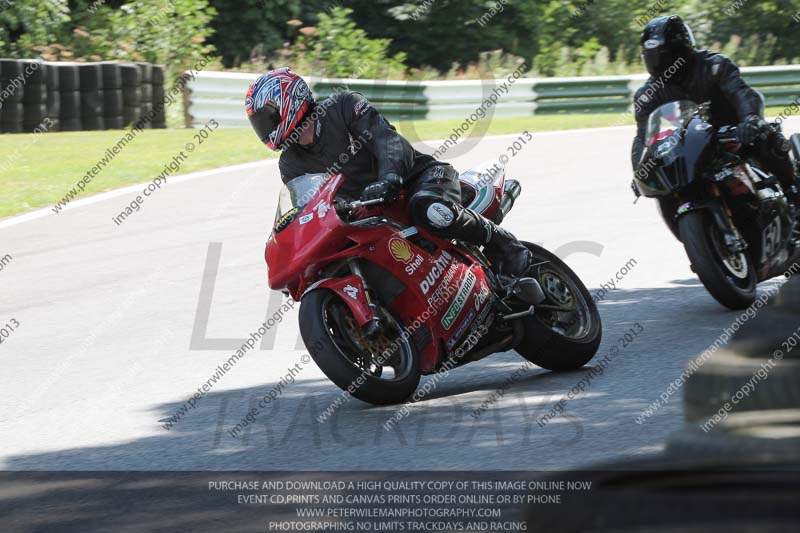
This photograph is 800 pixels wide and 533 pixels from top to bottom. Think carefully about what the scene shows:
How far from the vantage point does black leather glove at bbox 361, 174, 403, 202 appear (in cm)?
609

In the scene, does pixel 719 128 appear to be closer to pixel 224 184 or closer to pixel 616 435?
pixel 616 435

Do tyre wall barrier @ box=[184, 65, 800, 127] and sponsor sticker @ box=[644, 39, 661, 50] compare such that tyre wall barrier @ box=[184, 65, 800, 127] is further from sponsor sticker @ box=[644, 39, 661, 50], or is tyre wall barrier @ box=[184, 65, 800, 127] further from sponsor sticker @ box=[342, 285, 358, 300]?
sponsor sticker @ box=[342, 285, 358, 300]

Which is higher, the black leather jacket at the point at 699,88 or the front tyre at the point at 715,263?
the black leather jacket at the point at 699,88

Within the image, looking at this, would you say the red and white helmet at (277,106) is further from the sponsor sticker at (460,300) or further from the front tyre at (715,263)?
the front tyre at (715,263)

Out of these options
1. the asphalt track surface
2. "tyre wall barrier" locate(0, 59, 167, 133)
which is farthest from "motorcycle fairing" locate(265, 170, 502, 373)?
"tyre wall barrier" locate(0, 59, 167, 133)

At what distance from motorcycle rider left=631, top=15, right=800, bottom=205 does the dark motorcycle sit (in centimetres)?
13

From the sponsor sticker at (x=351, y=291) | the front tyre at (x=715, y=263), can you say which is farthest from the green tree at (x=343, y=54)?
the sponsor sticker at (x=351, y=291)

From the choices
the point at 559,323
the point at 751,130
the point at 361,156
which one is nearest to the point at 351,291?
the point at 361,156

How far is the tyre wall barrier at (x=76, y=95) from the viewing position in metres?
16.8

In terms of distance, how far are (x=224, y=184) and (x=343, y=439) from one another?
8759 mm

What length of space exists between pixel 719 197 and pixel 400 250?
2368mm

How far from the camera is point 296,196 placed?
20.6ft

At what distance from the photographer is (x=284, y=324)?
8.62 metres

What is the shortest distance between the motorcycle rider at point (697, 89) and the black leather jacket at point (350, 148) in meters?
1.93
